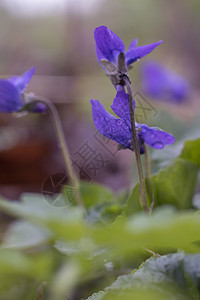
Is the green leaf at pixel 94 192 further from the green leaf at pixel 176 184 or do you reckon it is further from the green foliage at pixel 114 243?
the green leaf at pixel 176 184

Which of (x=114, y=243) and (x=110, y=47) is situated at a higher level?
(x=110, y=47)

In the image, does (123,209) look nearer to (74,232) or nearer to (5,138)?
(74,232)

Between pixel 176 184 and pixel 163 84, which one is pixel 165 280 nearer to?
pixel 176 184

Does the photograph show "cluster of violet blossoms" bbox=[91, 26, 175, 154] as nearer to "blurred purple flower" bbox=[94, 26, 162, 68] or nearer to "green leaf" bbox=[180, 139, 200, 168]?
"blurred purple flower" bbox=[94, 26, 162, 68]

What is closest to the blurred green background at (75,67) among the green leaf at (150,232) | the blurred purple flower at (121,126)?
the blurred purple flower at (121,126)

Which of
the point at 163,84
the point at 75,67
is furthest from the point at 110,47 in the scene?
the point at 75,67

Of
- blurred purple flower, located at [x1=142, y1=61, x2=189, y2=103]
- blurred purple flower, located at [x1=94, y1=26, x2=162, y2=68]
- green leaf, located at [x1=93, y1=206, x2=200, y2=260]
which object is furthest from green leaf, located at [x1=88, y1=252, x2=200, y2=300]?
blurred purple flower, located at [x1=142, y1=61, x2=189, y2=103]

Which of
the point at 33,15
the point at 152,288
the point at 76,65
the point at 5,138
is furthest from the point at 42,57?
the point at 152,288
